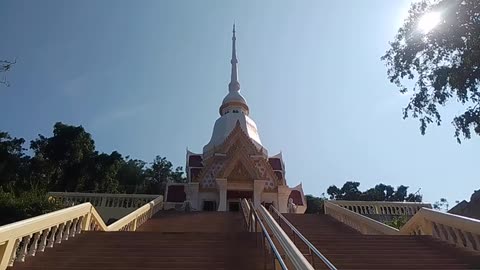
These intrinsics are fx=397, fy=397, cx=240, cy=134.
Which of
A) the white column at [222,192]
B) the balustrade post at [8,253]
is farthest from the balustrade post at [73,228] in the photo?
the white column at [222,192]

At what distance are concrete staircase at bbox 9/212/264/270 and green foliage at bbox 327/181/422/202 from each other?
175 ft

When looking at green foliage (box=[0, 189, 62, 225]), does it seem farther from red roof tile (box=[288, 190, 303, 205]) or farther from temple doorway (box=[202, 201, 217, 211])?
red roof tile (box=[288, 190, 303, 205])

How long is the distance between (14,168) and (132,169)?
2202cm

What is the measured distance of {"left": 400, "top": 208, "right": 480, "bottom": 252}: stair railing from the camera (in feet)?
25.7

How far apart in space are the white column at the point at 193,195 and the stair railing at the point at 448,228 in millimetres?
16767

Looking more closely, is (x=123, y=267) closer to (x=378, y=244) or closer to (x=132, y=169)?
(x=378, y=244)

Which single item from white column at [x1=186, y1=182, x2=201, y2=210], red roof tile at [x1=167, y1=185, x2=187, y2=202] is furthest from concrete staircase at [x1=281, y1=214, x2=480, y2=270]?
red roof tile at [x1=167, y1=185, x2=187, y2=202]

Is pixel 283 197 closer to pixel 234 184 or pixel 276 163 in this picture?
pixel 234 184

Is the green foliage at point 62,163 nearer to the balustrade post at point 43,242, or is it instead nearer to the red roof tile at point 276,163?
the red roof tile at point 276,163

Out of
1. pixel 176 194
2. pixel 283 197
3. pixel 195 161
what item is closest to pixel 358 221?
pixel 283 197

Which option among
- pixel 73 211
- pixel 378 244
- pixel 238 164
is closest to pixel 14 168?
pixel 238 164

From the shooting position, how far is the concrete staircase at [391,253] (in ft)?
21.7

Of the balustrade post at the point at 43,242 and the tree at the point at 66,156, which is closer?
the balustrade post at the point at 43,242

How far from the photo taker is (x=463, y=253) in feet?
24.6
